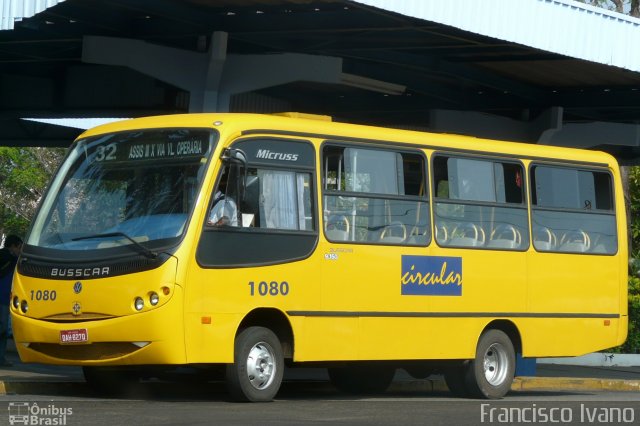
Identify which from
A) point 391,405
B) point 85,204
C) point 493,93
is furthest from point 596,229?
point 493,93

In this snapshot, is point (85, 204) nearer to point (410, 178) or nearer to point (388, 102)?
point (410, 178)

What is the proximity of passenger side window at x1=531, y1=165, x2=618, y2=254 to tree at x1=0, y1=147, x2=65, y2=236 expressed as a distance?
47192mm

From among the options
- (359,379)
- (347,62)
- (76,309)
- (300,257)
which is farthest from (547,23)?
(76,309)

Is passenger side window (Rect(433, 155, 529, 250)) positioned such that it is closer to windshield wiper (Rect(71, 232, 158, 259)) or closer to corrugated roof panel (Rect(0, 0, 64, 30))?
windshield wiper (Rect(71, 232, 158, 259))

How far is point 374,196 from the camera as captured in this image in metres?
17.1

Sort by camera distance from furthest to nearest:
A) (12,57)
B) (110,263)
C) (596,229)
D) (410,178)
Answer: (12,57), (596,229), (410,178), (110,263)

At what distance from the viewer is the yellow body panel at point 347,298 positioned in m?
14.9

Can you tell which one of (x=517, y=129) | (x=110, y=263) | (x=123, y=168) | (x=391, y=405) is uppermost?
(x=517, y=129)

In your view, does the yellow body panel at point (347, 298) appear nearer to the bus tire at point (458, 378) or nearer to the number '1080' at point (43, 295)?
the number '1080' at point (43, 295)

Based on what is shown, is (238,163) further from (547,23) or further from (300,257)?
(547,23)

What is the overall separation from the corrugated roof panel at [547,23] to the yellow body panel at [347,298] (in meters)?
2.02

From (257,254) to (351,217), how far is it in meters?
1.59

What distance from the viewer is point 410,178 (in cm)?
1775

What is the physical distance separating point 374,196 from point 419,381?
422cm
